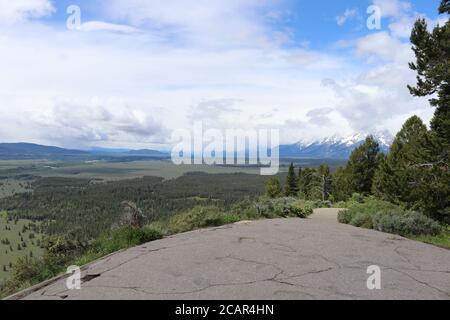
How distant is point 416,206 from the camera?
2073 cm

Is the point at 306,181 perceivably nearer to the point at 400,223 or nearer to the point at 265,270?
the point at 400,223

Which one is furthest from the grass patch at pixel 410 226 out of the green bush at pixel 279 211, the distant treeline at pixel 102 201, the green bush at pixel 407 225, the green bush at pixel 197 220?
the distant treeline at pixel 102 201

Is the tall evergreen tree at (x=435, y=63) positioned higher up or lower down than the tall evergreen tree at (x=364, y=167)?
higher up

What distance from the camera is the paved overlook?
265 inches

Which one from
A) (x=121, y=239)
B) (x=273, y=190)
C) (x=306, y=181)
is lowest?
(x=273, y=190)

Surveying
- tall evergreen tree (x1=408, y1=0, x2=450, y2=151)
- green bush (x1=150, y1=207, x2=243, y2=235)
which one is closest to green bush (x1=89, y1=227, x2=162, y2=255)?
green bush (x1=150, y1=207, x2=243, y2=235)

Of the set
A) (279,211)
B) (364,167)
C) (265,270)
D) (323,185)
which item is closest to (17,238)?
(323,185)

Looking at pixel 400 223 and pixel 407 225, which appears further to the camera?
pixel 400 223

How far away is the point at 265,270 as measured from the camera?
805 centimetres

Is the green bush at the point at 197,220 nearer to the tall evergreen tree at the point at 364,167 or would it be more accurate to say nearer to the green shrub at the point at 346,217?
the green shrub at the point at 346,217

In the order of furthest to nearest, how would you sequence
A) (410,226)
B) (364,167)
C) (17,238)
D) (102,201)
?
(102,201) < (17,238) < (364,167) < (410,226)

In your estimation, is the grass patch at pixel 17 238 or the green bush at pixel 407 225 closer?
the green bush at pixel 407 225

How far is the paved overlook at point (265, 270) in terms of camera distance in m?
6.74

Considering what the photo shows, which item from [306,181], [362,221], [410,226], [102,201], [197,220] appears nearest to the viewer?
[410,226]
